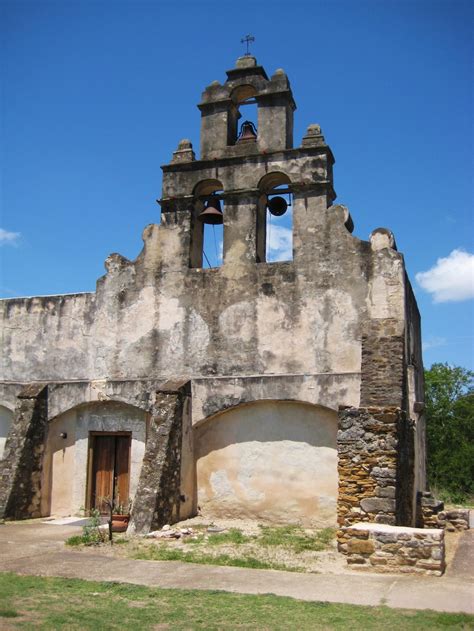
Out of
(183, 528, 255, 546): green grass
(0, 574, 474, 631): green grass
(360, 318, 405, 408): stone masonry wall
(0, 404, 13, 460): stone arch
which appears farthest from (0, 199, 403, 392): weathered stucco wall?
(0, 574, 474, 631): green grass

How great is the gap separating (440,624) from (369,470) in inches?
193

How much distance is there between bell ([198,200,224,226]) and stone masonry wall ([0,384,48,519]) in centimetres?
540

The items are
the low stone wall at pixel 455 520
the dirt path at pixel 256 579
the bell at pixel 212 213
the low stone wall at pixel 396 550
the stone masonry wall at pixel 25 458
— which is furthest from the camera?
the bell at pixel 212 213

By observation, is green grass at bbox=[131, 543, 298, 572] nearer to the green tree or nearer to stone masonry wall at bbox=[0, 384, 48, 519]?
stone masonry wall at bbox=[0, 384, 48, 519]

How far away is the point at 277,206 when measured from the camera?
14938 mm

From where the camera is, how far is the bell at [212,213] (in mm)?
14875

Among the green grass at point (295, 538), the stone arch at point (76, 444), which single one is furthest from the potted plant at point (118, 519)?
the green grass at point (295, 538)

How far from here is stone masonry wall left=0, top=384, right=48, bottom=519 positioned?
1391 centimetres

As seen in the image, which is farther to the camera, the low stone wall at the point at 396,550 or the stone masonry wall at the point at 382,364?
the stone masonry wall at the point at 382,364

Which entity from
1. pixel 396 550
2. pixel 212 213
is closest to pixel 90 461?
pixel 212 213

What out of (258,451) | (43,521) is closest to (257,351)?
(258,451)

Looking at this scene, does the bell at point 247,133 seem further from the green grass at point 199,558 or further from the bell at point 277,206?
the green grass at point 199,558

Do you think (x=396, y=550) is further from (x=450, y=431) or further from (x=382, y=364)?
(x=450, y=431)

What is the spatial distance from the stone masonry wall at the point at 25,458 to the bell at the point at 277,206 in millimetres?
6665
